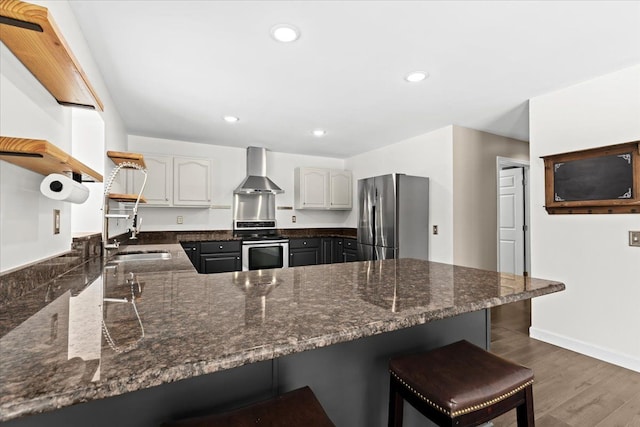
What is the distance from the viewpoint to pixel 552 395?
2070 mm

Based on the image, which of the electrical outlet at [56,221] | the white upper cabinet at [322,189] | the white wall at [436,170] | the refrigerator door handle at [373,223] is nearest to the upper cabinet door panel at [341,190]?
the white upper cabinet at [322,189]

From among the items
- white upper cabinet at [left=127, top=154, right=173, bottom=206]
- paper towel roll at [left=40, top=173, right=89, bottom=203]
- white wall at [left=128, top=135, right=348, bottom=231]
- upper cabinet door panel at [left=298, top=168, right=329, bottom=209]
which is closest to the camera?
paper towel roll at [left=40, top=173, right=89, bottom=203]

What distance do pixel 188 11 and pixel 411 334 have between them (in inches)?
81.5

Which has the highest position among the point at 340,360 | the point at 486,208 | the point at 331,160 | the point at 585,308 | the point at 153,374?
the point at 331,160

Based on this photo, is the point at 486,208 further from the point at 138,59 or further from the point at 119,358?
the point at 119,358

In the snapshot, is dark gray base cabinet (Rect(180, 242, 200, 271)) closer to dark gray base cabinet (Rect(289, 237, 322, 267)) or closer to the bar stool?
dark gray base cabinet (Rect(289, 237, 322, 267))

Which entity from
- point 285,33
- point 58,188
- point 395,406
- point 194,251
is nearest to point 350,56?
point 285,33

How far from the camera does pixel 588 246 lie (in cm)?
269

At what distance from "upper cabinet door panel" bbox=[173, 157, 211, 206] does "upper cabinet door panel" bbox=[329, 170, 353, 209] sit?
2086 mm

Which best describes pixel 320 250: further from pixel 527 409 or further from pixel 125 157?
pixel 527 409

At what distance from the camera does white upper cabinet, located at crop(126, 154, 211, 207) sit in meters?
4.17

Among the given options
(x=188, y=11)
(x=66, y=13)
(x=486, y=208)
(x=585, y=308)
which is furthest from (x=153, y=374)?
(x=486, y=208)

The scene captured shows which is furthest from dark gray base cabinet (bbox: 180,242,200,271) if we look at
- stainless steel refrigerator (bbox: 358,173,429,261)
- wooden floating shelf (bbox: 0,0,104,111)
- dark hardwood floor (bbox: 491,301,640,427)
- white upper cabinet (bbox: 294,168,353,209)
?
dark hardwood floor (bbox: 491,301,640,427)

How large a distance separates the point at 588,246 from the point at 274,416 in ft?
10.0
